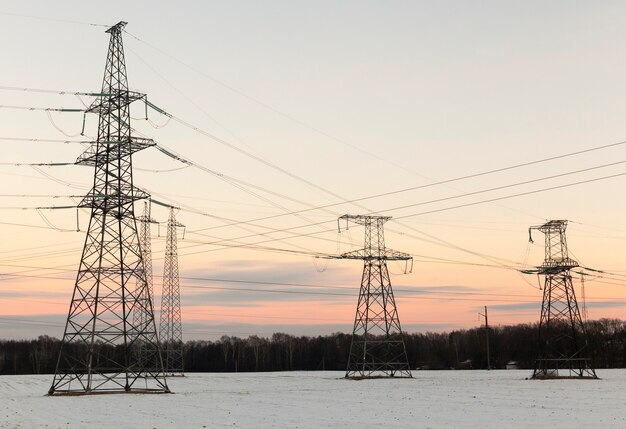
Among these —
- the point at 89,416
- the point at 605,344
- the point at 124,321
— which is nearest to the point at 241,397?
the point at 124,321

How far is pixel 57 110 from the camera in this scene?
53.1 meters

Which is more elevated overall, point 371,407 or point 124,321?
point 124,321

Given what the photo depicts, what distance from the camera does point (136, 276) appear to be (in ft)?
173

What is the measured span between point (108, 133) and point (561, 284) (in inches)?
1913

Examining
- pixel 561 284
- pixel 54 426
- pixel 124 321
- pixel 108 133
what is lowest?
pixel 54 426

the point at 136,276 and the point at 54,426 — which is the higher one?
the point at 136,276

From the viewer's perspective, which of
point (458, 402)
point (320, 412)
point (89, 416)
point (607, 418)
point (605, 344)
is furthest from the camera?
point (605, 344)

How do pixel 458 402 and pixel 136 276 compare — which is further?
pixel 136 276

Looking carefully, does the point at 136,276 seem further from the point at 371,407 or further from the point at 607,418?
the point at 607,418

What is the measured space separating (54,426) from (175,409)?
9938mm

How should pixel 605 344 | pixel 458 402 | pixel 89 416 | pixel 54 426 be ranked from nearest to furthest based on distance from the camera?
1. pixel 54 426
2. pixel 89 416
3. pixel 458 402
4. pixel 605 344

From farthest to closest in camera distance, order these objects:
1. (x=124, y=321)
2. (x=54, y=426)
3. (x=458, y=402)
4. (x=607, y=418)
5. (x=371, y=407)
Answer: (x=124, y=321), (x=458, y=402), (x=371, y=407), (x=607, y=418), (x=54, y=426)

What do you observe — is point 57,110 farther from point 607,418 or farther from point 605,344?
point 605,344

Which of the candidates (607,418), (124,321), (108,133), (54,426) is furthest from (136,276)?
(607,418)
